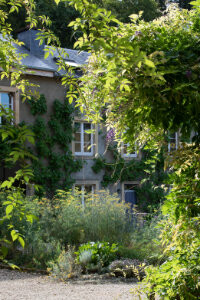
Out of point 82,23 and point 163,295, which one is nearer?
point 82,23

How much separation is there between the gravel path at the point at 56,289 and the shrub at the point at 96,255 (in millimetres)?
558

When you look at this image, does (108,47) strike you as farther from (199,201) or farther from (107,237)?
(107,237)

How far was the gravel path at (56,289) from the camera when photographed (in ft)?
17.7

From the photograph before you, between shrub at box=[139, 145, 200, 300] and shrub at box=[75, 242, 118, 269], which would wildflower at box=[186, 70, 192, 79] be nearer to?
shrub at box=[139, 145, 200, 300]

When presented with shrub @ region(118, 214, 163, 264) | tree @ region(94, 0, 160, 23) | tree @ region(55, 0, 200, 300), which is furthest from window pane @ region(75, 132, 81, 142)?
tree @ region(55, 0, 200, 300)

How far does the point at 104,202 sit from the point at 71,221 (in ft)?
3.59

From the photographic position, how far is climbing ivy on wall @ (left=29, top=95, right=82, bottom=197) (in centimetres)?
1357

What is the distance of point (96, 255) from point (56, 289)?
3.53 ft

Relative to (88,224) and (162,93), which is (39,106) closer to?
(88,224)

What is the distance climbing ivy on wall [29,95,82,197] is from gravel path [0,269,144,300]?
22.5 ft

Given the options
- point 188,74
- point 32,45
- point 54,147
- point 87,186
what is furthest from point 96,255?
point 32,45

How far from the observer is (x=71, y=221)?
27.6 feet

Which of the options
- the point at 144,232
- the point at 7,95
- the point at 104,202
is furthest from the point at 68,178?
the point at 144,232

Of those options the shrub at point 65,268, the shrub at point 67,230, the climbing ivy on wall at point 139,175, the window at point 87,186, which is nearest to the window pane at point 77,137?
the climbing ivy on wall at point 139,175
